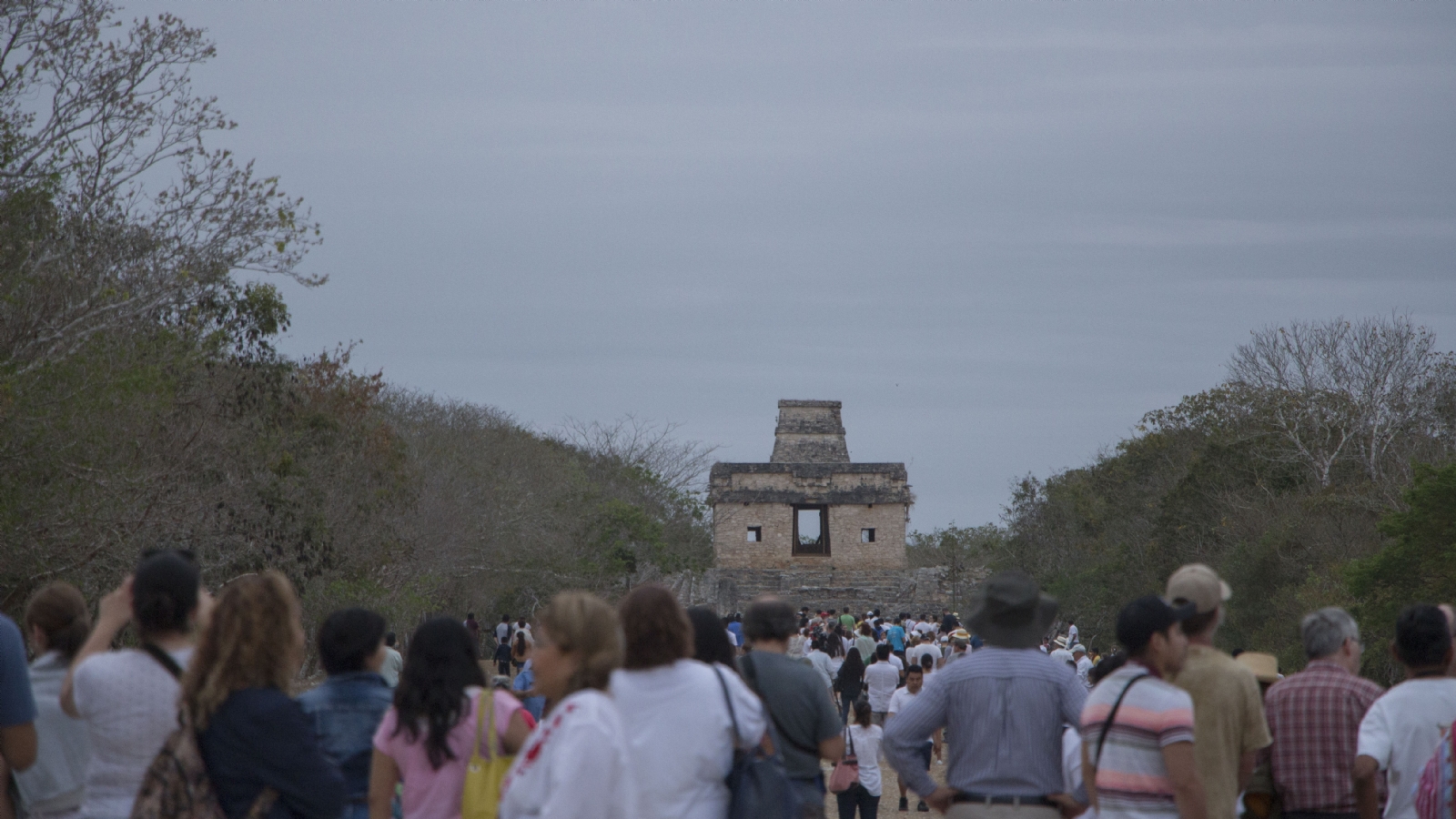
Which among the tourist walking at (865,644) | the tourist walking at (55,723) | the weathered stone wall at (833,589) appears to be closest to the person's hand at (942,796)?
the tourist walking at (55,723)

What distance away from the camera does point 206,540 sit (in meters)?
18.2

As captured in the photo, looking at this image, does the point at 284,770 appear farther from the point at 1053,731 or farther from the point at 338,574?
the point at 338,574

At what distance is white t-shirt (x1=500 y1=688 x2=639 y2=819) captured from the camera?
3.90m

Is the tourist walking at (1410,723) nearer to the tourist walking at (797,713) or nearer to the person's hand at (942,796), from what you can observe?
the person's hand at (942,796)

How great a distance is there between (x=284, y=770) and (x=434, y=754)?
637mm

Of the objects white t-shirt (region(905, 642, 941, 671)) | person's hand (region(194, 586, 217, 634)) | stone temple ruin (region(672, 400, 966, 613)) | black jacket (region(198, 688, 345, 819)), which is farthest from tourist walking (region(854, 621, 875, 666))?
stone temple ruin (region(672, 400, 966, 613))

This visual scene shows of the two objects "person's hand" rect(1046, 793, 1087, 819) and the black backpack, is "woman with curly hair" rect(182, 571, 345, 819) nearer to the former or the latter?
the black backpack

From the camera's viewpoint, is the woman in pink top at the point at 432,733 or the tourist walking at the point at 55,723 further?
the tourist walking at the point at 55,723

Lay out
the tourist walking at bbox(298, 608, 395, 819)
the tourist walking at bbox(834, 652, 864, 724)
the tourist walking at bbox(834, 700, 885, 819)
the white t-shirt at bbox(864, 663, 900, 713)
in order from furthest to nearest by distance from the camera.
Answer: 1. the tourist walking at bbox(834, 652, 864, 724)
2. the white t-shirt at bbox(864, 663, 900, 713)
3. the tourist walking at bbox(834, 700, 885, 819)
4. the tourist walking at bbox(298, 608, 395, 819)

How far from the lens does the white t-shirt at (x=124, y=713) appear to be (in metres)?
4.47

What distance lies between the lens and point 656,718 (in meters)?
4.54

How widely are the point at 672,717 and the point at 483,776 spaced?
703 mm

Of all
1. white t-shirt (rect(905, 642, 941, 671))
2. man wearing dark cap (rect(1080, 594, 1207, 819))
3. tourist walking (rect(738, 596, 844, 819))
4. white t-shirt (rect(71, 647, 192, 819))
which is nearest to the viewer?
white t-shirt (rect(71, 647, 192, 819))

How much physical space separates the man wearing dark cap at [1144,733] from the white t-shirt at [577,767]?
171 cm
